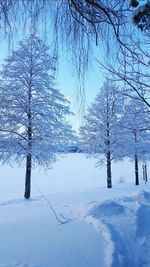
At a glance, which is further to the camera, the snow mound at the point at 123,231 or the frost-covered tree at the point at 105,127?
the frost-covered tree at the point at 105,127

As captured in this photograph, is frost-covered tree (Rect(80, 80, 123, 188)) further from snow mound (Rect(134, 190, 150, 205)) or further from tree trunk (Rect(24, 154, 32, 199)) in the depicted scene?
snow mound (Rect(134, 190, 150, 205))

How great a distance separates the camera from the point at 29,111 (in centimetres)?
1633

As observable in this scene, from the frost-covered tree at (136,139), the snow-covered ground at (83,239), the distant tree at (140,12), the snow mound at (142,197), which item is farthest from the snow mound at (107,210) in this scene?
the frost-covered tree at (136,139)

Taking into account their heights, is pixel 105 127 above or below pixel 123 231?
above

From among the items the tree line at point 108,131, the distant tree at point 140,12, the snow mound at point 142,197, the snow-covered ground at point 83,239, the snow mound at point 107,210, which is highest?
the tree line at point 108,131

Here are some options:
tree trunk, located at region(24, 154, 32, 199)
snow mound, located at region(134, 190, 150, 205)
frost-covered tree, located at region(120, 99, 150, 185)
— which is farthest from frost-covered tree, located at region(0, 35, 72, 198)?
snow mound, located at region(134, 190, 150, 205)

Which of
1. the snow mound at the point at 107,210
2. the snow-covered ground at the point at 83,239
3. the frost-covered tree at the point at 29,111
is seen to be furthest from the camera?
the frost-covered tree at the point at 29,111

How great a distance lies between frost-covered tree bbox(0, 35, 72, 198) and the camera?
1592 centimetres

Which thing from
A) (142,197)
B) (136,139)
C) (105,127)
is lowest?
(142,197)

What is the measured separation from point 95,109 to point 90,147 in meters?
2.97

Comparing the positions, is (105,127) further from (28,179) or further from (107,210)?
(107,210)

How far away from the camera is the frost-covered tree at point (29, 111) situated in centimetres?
1592

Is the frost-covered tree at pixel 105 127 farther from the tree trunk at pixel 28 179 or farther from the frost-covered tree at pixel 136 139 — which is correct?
the tree trunk at pixel 28 179

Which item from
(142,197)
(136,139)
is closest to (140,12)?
(142,197)
